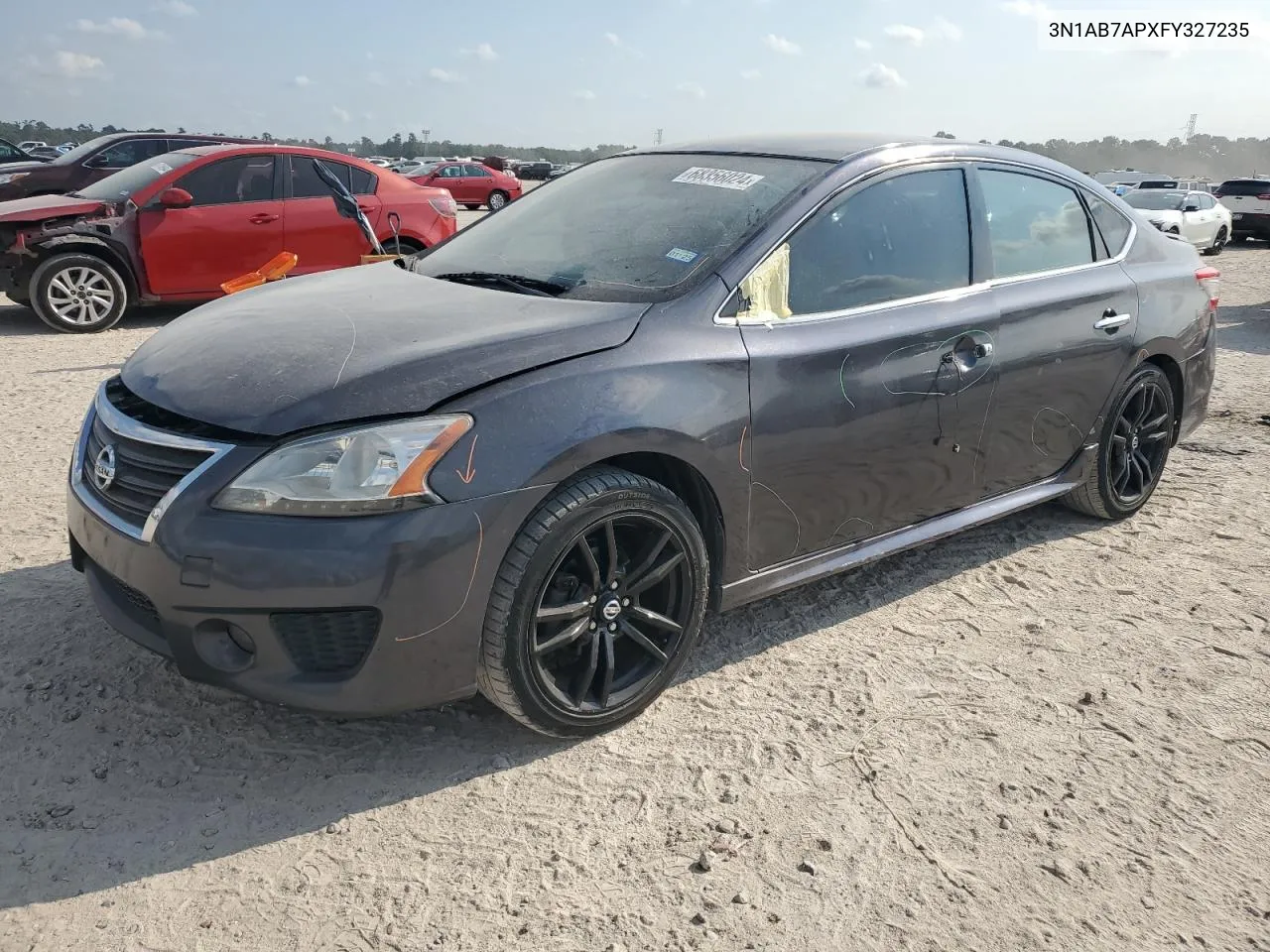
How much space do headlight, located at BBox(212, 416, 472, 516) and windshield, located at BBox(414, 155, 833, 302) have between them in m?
0.89

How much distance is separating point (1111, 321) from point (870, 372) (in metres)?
1.53

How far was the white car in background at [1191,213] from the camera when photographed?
59.9 feet

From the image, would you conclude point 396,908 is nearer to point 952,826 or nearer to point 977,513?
point 952,826

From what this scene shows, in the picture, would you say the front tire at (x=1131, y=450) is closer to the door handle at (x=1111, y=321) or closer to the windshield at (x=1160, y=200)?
the door handle at (x=1111, y=321)

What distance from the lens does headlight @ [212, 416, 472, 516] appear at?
247 centimetres

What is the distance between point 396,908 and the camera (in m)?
2.29

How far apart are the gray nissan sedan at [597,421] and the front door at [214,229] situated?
5601mm

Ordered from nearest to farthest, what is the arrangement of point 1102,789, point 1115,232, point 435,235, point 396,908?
point 396,908 < point 1102,789 < point 1115,232 < point 435,235

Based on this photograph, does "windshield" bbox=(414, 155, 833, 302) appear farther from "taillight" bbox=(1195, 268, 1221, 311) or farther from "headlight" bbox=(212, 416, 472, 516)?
"taillight" bbox=(1195, 268, 1221, 311)

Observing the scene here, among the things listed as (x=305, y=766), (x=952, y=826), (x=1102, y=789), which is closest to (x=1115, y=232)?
(x=1102, y=789)

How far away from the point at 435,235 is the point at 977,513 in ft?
23.7

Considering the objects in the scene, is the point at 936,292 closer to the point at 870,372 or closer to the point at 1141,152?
the point at 870,372

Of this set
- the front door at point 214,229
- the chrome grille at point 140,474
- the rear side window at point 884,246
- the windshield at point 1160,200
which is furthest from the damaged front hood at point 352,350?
the windshield at point 1160,200

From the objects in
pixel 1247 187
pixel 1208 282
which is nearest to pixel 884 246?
pixel 1208 282
